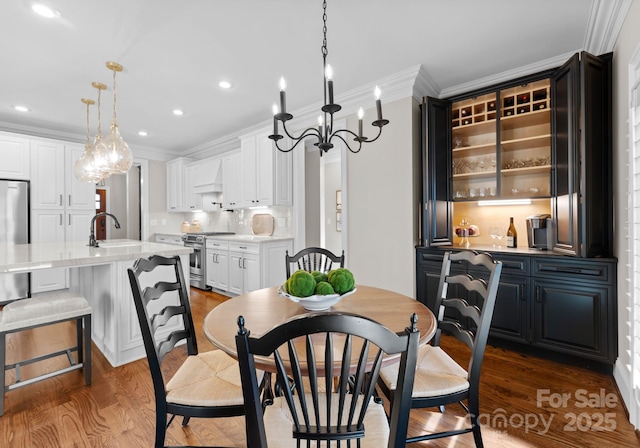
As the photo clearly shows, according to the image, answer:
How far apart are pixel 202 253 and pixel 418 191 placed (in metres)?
3.62

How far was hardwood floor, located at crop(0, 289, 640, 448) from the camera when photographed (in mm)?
1693

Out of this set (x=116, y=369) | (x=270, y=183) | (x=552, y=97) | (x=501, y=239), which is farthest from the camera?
(x=270, y=183)

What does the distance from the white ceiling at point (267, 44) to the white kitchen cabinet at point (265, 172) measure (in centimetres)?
79

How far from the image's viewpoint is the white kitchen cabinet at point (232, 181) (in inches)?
203

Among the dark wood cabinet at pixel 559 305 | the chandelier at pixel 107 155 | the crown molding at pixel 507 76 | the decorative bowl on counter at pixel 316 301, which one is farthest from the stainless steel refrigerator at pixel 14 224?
the crown molding at pixel 507 76

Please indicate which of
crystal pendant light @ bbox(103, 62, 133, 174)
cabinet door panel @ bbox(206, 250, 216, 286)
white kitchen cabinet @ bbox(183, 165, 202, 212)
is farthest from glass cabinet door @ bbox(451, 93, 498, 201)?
white kitchen cabinet @ bbox(183, 165, 202, 212)

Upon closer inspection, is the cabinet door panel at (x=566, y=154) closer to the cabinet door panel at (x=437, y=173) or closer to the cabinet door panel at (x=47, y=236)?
the cabinet door panel at (x=437, y=173)

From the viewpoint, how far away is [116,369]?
2486mm

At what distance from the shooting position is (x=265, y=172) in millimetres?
4594

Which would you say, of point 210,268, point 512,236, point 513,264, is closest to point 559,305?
point 513,264

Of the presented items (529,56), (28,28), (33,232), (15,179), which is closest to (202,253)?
(33,232)

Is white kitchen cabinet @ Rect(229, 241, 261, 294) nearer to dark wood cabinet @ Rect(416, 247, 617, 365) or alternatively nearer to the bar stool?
the bar stool

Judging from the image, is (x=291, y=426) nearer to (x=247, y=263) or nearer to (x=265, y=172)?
(x=247, y=263)

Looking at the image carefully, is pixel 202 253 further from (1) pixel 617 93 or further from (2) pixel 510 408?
(1) pixel 617 93
